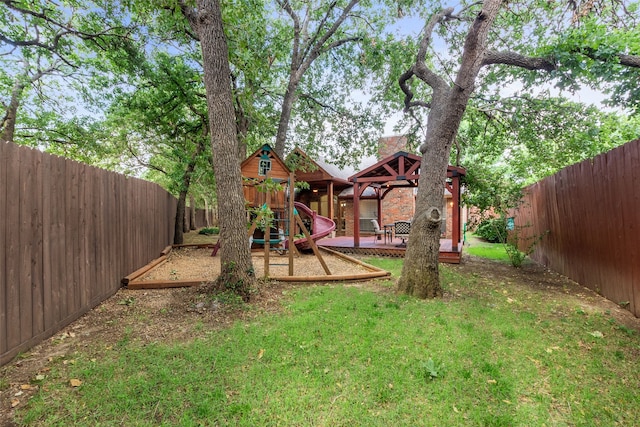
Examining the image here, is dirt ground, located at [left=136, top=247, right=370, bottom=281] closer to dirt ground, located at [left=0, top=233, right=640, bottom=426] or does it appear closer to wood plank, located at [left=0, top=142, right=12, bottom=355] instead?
dirt ground, located at [left=0, top=233, right=640, bottom=426]

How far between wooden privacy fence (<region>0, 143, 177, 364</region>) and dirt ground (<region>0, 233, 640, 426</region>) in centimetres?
18

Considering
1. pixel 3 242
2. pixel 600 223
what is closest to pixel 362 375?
pixel 3 242

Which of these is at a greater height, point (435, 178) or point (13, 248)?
point (435, 178)

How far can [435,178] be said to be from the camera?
17.0 feet

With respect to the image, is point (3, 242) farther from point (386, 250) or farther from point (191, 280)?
point (386, 250)

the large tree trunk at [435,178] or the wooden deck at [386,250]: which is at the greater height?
the large tree trunk at [435,178]

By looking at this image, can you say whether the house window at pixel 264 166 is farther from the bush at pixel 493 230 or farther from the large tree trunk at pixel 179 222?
the bush at pixel 493 230

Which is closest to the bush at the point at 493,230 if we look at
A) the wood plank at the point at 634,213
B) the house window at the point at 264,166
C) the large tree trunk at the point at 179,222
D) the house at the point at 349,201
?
the house at the point at 349,201

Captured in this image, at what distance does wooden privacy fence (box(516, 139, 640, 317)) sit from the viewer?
418 centimetres

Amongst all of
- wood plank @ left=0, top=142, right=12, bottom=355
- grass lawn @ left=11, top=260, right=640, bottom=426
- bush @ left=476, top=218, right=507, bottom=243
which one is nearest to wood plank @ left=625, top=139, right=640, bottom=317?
grass lawn @ left=11, top=260, right=640, bottom=426

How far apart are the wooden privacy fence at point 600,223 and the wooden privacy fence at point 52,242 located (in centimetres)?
728

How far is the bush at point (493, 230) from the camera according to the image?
29.9 ft

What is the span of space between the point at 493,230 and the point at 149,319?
14.4m

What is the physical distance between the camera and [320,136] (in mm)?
12461
